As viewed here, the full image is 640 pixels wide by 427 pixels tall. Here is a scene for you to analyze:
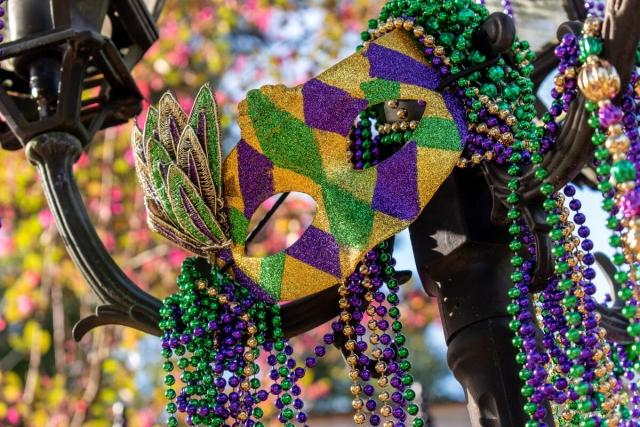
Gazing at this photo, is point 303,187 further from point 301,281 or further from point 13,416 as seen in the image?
point 13,416

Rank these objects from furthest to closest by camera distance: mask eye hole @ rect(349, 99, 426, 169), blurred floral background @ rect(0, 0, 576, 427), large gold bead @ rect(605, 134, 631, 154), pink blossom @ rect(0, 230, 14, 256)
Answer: pink blossom @ rect(0, 230, 14, 256) < blurred floral background @ rect(0, 0, 576, 427) < mask eye hole @ rect(349, 99, 426, 169) < large gold bead @ rect(605, 134, 631, 154)

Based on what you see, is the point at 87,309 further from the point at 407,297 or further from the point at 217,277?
the point at 217,277

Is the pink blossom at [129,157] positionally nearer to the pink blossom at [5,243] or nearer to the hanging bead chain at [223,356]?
the pink blossom at [5,243]

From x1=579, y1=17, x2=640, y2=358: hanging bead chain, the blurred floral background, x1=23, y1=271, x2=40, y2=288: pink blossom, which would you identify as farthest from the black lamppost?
x1=23, y1=271, x2=40, y2=288: pink blossom

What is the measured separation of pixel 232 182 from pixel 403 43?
28 centimetres

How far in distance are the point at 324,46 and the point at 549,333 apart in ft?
10.4

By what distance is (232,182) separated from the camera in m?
1.24

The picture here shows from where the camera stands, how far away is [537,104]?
1.70m

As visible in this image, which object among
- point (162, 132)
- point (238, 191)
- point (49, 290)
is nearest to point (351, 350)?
point (238, 191)

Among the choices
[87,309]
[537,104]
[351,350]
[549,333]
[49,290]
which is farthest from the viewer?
[49,290]

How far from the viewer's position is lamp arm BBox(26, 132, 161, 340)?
4.42 feet

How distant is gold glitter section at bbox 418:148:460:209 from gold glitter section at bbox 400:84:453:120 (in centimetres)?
5

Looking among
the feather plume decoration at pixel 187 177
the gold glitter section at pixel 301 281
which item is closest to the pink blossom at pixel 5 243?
the feather plume decoration at pixel 187 177

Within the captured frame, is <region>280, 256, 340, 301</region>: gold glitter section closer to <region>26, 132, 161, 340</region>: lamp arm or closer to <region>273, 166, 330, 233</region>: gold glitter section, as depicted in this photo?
<region>273, 166, 330, 233</region>: gold glitter section
